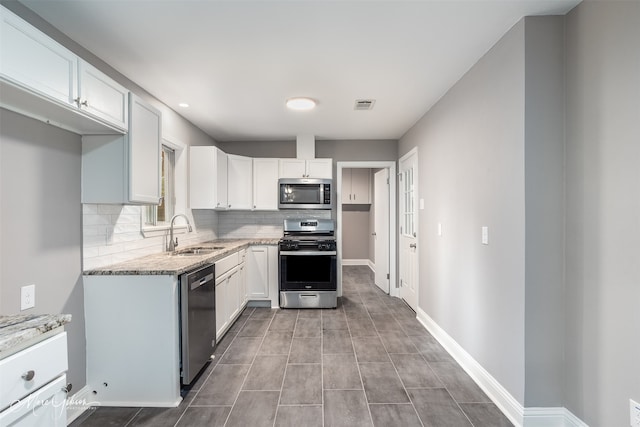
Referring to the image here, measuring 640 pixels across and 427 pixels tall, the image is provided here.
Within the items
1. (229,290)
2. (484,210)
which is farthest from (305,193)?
(484,210)

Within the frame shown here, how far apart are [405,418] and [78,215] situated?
2472 millimetres

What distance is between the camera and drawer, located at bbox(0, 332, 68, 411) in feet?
3.08

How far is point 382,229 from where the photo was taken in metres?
4.90

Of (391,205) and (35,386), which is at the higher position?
(391,205)

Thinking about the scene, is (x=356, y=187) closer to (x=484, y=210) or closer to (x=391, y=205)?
(x=391, y=205)

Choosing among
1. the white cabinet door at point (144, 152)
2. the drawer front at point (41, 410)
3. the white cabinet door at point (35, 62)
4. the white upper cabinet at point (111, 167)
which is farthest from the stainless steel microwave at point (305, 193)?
the drawer front at point (41, 410)

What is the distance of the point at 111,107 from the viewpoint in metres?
1.86

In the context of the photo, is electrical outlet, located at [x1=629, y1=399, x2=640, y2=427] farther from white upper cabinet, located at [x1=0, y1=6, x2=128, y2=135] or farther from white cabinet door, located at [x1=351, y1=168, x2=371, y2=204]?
white cabinet door, located at [x1=351, y1=168, x2=371, y2=204]

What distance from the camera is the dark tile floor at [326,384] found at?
184 cm

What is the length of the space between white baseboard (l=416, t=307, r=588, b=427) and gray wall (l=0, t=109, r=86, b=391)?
8.90 feet

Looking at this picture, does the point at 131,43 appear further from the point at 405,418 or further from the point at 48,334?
the point at 405,418

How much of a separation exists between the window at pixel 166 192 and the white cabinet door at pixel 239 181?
805mm

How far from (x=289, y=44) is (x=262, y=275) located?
A: 2.86 meters

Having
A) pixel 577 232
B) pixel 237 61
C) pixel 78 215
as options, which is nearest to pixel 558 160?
pixel 577 232
